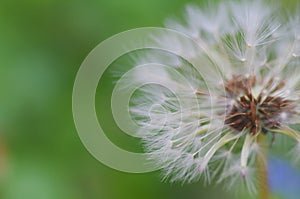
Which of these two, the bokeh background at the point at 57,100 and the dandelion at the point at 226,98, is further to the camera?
the bokeh background at the point at 57,100

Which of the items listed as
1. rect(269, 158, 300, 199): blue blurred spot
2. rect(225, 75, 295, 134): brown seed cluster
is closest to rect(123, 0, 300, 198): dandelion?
rect(225, 75, 295, 134): brown seed cluster

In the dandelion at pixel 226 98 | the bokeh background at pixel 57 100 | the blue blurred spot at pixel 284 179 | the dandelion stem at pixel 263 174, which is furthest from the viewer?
Answer: the bokeh background at pixel 57 100

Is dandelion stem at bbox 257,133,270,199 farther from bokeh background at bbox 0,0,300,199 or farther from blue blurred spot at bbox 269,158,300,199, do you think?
bokeh background at bbox 0,0,300,199

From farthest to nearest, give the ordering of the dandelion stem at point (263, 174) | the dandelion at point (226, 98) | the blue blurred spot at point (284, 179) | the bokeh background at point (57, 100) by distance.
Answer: the bokeh background at point (57, 100) → the blue blurred spot at point (284, 179) → the dandelion at point (226, 98) → the dandelion stem at point (263, 174)

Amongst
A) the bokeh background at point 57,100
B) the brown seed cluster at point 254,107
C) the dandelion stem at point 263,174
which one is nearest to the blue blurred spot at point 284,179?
the bokeh background at point 57,100

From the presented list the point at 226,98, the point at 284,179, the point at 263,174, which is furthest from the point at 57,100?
the point at 263,174

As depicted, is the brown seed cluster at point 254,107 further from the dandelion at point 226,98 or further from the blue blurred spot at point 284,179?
the blue blurred spot at point 284,179

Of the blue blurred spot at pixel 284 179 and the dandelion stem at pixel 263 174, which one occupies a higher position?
the blue blurred spot at pixel 284 179
